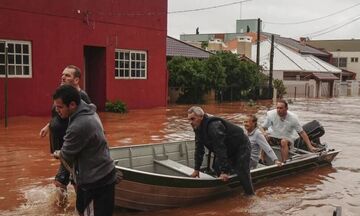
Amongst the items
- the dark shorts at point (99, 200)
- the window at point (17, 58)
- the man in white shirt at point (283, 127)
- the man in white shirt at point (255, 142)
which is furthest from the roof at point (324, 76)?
the dark shorts at point (99, 200)

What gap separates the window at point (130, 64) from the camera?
22.4 m

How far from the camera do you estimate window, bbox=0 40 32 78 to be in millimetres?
17344

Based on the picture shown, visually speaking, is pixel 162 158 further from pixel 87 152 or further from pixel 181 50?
pixel 181 50

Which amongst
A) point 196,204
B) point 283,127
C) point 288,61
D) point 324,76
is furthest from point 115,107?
point 324,76

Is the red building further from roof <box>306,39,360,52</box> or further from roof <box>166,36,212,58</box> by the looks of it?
roof <box>306,39,360,52</box>

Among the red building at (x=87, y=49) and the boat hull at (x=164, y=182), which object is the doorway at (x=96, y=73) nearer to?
the red building at (x=87, y=49)

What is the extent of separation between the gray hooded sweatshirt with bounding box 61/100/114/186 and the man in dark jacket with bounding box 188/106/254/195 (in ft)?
9.79

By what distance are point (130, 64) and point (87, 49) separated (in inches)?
91.7

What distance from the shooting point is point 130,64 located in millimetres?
23141

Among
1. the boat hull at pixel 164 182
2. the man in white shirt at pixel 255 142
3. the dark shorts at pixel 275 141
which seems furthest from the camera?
the dark shorts at pixel 275 141

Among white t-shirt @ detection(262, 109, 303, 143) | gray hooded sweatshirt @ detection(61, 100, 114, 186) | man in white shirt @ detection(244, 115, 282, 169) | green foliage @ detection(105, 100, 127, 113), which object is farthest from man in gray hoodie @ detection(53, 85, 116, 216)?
green foliage @ detection(105, 100, 127, 113)

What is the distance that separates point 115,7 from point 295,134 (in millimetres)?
13734

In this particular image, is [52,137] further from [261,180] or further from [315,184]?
[315,184]

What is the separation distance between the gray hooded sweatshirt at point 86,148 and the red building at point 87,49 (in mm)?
13932
